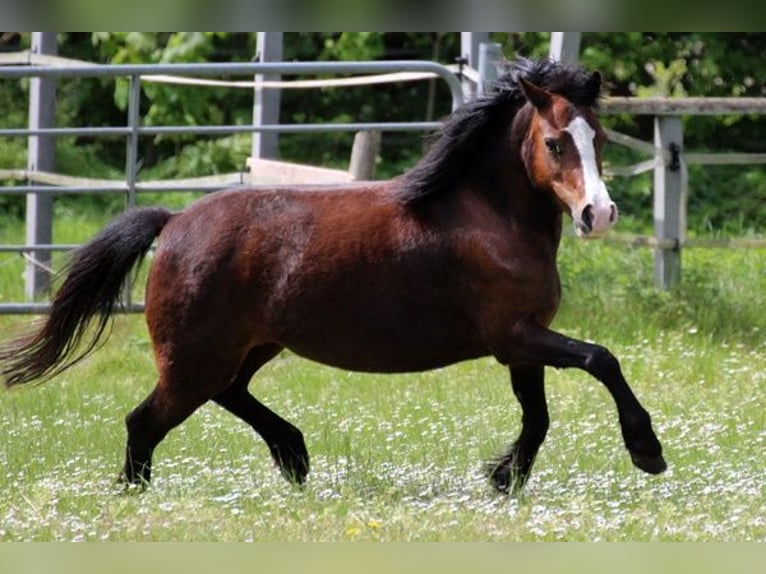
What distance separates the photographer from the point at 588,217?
4930 millimetres

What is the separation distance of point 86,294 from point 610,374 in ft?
6.91

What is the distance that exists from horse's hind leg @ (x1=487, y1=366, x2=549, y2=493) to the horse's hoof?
0.51m

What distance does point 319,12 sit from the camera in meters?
1.89

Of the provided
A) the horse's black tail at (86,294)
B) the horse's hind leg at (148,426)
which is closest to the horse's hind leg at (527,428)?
the horse's hind leg at (148,426)

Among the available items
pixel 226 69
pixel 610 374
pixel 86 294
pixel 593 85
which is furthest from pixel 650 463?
pixel 226 69

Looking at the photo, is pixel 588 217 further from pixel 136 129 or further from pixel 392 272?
pixel 136 129

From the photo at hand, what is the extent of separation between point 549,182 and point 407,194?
0.59 m

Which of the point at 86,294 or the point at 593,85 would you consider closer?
the point at 593,85

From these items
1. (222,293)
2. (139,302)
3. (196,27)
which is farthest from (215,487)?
(139,302)

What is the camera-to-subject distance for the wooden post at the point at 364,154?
1020 cm

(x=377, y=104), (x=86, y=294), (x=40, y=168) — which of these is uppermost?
(x=86, y=294)

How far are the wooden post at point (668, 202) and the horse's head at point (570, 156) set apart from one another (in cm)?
524

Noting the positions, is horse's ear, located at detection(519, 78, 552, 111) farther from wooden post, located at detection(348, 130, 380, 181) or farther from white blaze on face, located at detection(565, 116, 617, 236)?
wooden post, located at detection(348, 130, 380, 181)

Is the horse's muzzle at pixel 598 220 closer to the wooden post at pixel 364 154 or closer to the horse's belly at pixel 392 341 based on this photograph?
the horse's belly at pixel 392 341
